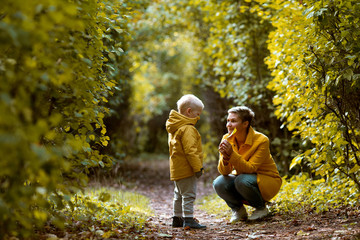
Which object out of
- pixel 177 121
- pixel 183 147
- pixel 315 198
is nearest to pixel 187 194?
pixel 183 147

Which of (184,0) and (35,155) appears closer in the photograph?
(35,155)

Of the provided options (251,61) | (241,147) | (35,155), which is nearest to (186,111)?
(241,147)

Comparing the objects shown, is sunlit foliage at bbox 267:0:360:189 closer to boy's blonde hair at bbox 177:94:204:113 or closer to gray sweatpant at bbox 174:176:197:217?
boy's blonde hair at bbox 177:94:204:113

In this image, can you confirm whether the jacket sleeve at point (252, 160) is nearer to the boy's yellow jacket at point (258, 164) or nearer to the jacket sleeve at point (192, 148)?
the boy's yellow jacket at point (258, 164)

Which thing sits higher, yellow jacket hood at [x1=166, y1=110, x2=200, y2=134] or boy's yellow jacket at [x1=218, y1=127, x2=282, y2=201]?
yellow jacket hood at [x1=166, y1=110, x2=200, y2=134]

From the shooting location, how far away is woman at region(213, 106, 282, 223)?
411 cm

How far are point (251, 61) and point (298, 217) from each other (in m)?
4.16

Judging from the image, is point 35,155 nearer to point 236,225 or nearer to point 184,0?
point 236,225

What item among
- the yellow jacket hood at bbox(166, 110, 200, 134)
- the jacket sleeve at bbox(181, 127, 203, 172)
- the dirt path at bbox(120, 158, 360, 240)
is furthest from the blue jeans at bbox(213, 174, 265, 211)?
the yellow jacket hood at bbox(166, 110, 200, 134)

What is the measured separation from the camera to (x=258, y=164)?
4168 millimetres

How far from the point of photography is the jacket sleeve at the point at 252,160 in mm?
4094

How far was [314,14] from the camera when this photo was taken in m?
3.28

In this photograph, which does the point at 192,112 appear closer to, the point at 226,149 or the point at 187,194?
the point at 226,149

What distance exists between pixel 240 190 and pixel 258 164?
14.0 inches
